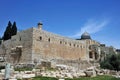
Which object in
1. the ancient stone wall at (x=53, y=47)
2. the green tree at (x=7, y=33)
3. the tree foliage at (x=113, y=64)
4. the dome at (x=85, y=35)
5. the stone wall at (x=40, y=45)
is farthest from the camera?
the dome at (x=85, y=35)

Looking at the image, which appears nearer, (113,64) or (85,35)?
(113,64)

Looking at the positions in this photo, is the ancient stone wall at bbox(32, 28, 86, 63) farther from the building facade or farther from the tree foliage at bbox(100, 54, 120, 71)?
the tree foliage at bbox(100, 54, 120, 71)

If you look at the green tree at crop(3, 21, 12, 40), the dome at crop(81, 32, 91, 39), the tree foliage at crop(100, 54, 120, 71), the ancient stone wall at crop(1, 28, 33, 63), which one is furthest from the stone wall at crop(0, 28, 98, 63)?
the dome at crop(81, 32, 91, 39)

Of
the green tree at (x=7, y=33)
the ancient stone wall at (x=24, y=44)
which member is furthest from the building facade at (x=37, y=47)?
the green tree at (x=7, y=33)

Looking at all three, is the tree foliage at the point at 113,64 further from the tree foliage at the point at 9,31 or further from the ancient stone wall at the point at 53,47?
the tree foliage at the point at 9,31

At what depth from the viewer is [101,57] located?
50.4 meters

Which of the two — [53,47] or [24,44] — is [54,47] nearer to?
[53,47]

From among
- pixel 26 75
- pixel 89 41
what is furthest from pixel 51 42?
pixel 26 75

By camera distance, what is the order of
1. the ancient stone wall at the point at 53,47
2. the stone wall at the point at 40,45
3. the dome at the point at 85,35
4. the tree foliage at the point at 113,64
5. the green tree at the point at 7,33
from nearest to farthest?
the stone wall at the point at 40,45
the ancient stone wall at the point at 53,47
the tree foliage at the point at 113,64
the green tree at the point at 7,33
the dome at the point at 85,35

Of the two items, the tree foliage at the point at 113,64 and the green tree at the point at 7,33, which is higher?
the green tree at the point at 7,33

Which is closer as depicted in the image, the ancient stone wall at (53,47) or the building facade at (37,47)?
the building facade at (37,47)

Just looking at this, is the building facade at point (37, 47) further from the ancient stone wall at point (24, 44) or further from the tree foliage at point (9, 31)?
the tree foliage at point (9, 31)

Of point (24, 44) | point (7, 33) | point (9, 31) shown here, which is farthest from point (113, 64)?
point (7, 33)

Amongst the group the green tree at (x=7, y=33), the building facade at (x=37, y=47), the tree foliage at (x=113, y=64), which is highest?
the green tree at (x=7, y=33)
